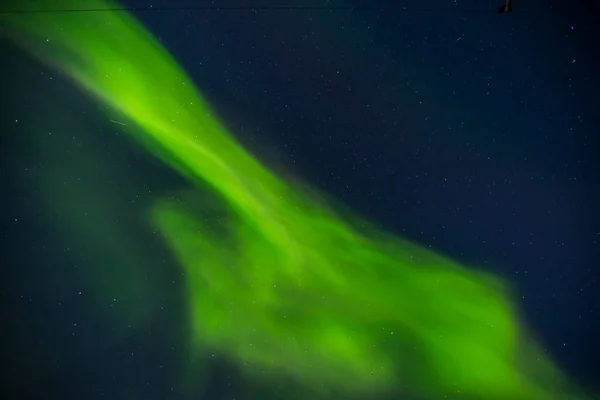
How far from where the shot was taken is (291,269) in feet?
2.67

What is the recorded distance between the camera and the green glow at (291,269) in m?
0.80

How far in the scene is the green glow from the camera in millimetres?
796

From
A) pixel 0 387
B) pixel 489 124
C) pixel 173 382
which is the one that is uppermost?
pixel 489 124

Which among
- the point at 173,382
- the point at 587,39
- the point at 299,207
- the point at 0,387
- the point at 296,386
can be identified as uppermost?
the point at 587,39

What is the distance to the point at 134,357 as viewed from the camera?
2.75 feet

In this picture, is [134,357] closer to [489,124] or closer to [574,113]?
[489,124]

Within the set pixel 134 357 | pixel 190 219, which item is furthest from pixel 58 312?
pixel 190 219

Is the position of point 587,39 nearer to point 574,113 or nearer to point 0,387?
point 574,113

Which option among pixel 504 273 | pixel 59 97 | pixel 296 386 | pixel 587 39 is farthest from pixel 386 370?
pixel 59 97

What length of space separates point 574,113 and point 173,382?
37.0 inches

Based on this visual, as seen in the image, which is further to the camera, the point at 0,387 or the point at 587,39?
the point at 0,387

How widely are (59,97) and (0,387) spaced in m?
0.63

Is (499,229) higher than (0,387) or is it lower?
higher

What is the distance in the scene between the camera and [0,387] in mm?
881
